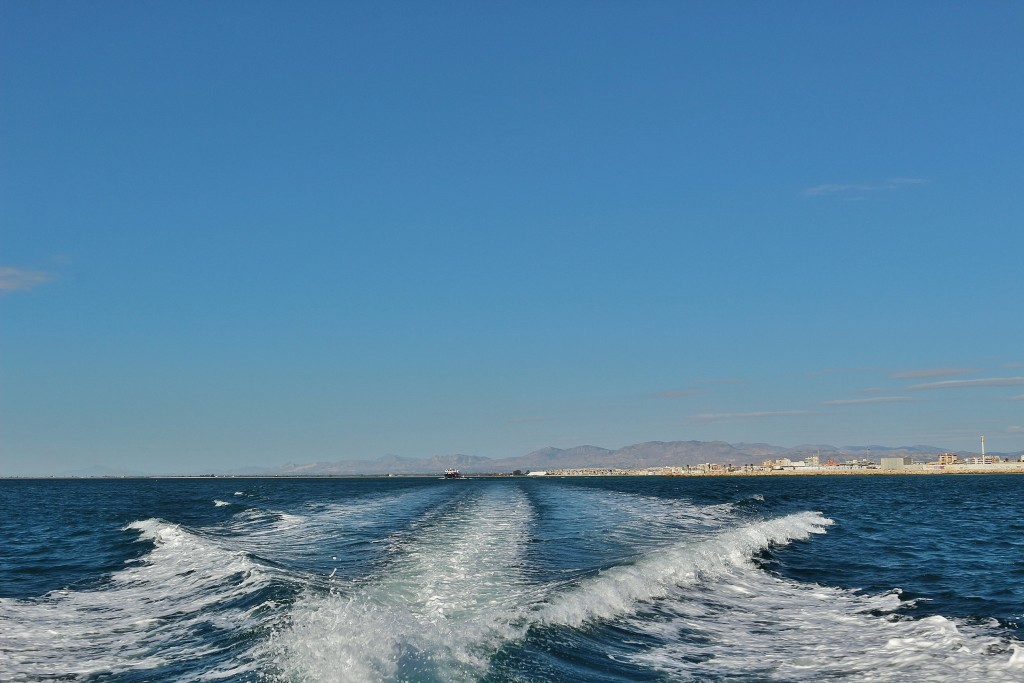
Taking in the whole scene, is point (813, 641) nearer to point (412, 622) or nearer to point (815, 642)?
point (815, 642)

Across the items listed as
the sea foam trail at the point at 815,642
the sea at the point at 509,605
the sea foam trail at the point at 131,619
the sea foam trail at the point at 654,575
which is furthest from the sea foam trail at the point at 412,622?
the sea foam trail at the point at 815,642

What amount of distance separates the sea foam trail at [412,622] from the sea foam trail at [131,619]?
1.96 metres

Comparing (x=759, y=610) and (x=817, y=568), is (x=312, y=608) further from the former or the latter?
(x=817, y=568)

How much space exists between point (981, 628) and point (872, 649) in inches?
136

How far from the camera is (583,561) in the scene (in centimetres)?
2242

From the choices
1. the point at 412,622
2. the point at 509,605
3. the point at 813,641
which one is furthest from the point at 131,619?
the point at 813,641

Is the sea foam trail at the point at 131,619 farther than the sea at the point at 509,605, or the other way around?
the sea foam trail at the point at 131,619

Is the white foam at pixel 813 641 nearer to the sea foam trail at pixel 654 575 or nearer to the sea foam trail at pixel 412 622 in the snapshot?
the sea foam trail at pixel 654 575

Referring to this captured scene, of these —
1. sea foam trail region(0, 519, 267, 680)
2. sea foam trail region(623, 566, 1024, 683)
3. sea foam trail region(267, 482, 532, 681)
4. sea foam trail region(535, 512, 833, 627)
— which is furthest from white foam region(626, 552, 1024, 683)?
sea foam trail region(0, 519, 267, 680)

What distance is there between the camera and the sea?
→ 12.3m

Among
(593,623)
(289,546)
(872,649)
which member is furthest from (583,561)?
(289,546)

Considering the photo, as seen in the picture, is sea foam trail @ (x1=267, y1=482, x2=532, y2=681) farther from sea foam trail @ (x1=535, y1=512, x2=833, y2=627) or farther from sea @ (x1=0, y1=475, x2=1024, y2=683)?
sea foam trail @ (x1=535, y1=512, x2=833, y2=627)

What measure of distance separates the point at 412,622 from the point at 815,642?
25.9ft

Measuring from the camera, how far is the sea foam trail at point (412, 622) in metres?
11.2
